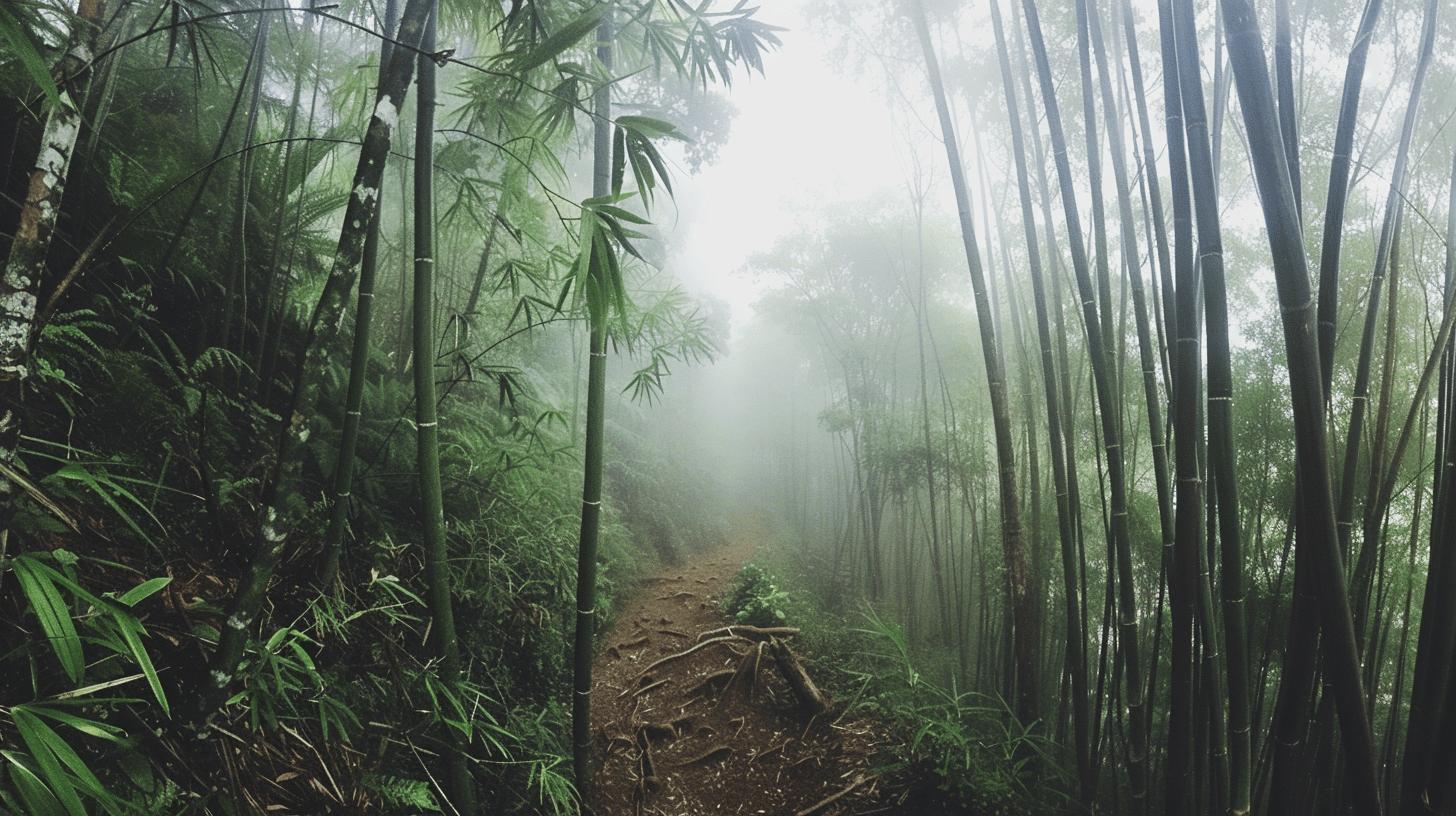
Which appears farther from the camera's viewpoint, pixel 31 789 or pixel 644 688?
pixel 644 688

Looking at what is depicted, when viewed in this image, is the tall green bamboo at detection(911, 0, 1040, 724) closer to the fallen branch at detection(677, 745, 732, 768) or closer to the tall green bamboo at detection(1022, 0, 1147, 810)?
the tall green bamboo at detection(1022, 0, 1147, 810)

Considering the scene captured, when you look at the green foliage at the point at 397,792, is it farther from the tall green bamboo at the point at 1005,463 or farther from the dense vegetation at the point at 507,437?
the tall green bamboo at the point at 1005,463

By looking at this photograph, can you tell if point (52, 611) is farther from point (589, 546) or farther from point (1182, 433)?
point (1182, 433)

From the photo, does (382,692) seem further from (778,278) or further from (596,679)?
(778,278)

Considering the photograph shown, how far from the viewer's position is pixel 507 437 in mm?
2543

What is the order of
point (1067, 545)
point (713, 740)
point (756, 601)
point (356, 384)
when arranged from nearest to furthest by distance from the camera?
1. point (356, 384)
2. point (1067, 545)
3. point (713, 740)
4. point (756, 601)

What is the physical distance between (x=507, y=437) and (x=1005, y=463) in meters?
2.06

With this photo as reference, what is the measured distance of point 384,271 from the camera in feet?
9.11

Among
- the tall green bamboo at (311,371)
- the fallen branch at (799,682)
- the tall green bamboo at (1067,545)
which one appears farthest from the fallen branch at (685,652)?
the tall green bamboo at (311,371)

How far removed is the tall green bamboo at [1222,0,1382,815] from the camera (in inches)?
33.7

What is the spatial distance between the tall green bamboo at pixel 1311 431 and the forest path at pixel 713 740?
1.56 metres

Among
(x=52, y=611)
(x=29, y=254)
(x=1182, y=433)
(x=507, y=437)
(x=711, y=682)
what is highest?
(x=29, y=254)

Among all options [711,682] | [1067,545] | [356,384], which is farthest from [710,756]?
[356,384]

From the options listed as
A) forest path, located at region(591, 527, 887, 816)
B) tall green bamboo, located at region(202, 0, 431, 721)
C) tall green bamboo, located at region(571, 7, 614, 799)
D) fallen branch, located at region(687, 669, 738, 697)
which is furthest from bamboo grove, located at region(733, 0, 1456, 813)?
tall green bamboo, located at region(202, 0, 431, 721)
